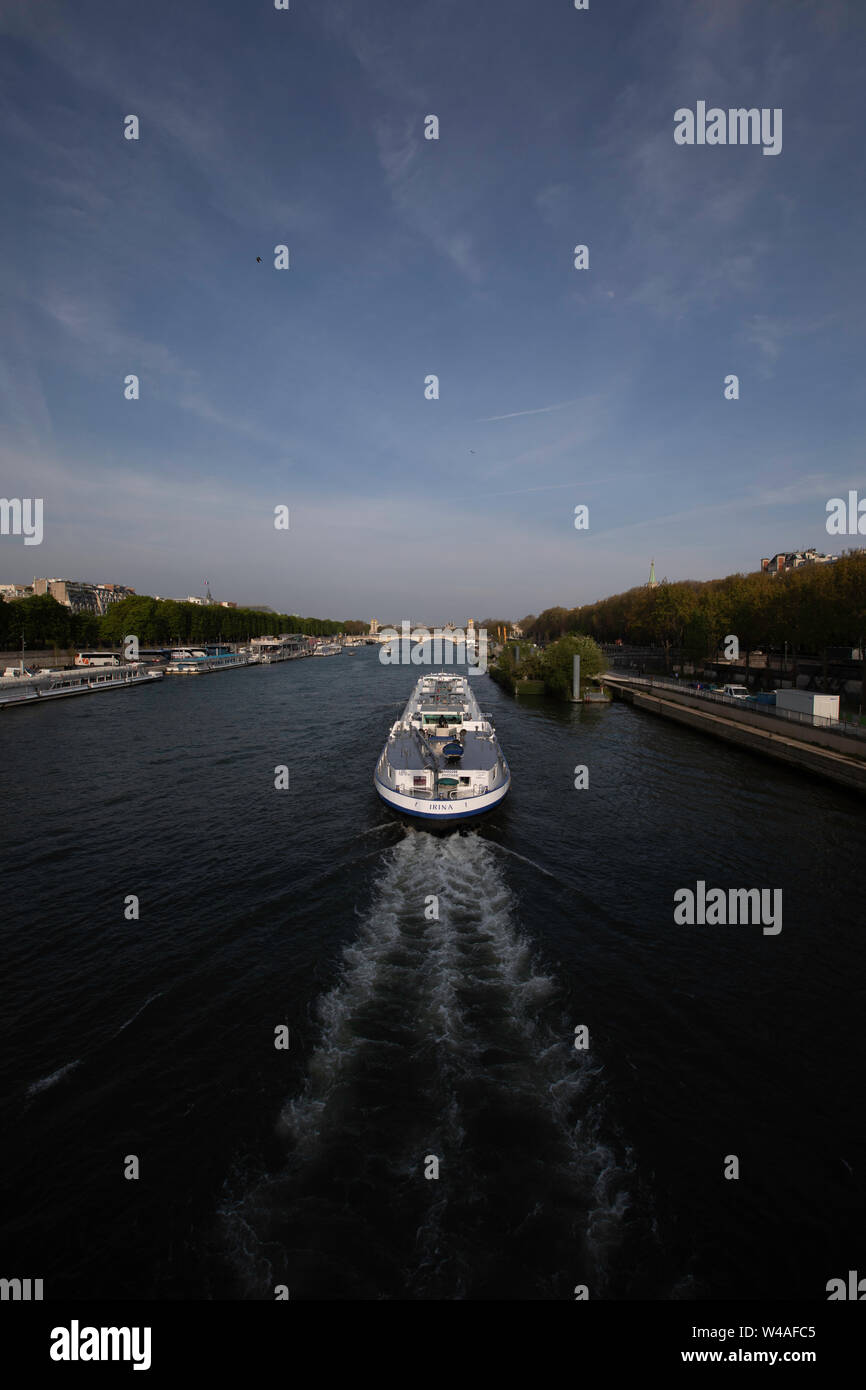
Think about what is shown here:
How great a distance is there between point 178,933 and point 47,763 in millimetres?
31702

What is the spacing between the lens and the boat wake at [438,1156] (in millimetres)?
8227

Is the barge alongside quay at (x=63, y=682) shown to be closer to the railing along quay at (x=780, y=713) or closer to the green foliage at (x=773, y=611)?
the railing along quay at (x=780, y=713)

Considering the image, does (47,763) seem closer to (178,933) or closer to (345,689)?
(178,933)

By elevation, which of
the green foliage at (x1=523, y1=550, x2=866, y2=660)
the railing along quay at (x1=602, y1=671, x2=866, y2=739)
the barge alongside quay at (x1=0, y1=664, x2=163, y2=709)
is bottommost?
the railing along quay at (x1=602, y1=671, x2=866, y2=739)

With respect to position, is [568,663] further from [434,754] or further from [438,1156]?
[438,1156]

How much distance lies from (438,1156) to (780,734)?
44.0 m

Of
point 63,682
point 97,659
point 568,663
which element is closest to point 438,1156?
point 568,663

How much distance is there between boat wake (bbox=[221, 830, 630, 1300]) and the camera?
8.23m

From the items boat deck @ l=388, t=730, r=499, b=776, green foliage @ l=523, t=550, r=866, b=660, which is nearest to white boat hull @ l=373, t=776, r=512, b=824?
boat deck @ l=388, t=730, r=499, b=776

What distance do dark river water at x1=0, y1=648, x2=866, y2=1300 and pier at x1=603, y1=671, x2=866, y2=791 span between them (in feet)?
37.7

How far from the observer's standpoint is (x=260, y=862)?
2350 centimetres

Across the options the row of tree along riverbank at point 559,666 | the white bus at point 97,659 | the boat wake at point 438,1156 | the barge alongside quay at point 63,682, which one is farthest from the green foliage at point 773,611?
the white bus at point 97,659

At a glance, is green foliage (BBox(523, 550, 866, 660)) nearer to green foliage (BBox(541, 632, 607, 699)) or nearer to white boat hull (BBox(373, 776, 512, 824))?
green foliage (BBox(541, 632, 607, 699))
